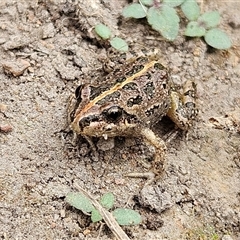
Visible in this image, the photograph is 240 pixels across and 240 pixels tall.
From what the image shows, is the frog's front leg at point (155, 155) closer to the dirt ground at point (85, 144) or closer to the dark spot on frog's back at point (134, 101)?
the dirt ground at point (85, 144)

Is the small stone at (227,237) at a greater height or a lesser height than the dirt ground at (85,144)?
lesser

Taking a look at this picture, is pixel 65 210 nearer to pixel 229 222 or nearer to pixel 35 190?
pixel 35 190

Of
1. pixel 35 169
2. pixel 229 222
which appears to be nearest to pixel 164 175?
pixel 229 222

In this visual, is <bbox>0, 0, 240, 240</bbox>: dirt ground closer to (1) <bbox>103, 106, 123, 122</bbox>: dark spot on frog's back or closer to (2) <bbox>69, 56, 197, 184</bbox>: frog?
(2) <bbox>69, 56, 197, 184</bbox>: frog

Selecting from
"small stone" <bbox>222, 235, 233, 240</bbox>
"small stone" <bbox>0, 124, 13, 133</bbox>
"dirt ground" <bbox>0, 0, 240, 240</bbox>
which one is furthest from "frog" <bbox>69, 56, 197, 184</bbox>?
"small stone" <bbox>222, 235, 233, 240</bbox>

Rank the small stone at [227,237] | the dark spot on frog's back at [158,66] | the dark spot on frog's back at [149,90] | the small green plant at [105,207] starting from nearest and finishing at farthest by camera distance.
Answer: the small green plant at [105,207]
the small stone at [227,237]
the dark spot on frog's back at [149,90]
the dark spot on frog's back at [158,66]

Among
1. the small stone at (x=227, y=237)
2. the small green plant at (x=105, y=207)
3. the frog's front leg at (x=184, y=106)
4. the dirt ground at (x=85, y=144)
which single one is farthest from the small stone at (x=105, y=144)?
the small stone at (x=227, y=237)

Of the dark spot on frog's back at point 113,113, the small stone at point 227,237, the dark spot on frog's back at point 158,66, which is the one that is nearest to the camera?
the small stone at point 227,237
